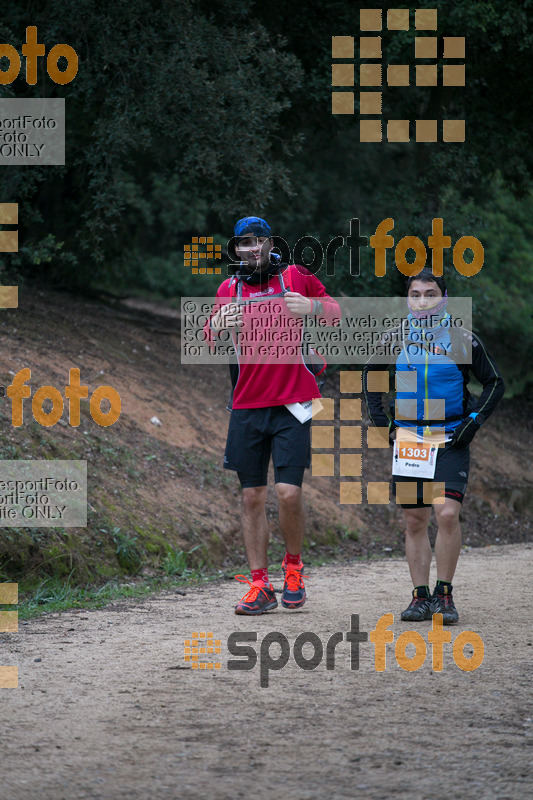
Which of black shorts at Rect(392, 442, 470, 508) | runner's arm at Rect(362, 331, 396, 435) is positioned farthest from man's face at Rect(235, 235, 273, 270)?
black shorts at Rect(392, 442, 470, 508)

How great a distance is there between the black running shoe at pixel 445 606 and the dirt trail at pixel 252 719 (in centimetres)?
9

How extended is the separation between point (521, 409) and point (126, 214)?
9398mm

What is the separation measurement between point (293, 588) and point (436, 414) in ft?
4.84

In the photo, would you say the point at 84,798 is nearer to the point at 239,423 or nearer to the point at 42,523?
the point at 239,423

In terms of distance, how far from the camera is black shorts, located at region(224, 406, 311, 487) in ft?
20.7

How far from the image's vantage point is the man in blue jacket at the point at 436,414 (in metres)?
6.09

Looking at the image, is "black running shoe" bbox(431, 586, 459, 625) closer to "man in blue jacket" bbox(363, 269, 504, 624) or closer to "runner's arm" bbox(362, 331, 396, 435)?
"man in blue jacket" bbox(363, 269, 504, 624)

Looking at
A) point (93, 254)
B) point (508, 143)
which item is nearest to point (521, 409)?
point (508, 143)

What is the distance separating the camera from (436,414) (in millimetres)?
6145

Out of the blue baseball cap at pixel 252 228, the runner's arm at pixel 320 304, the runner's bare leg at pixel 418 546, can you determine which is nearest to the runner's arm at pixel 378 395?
Result: the runner's arm at pixel 320 304

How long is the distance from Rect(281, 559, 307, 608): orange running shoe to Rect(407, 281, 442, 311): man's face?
1.83m

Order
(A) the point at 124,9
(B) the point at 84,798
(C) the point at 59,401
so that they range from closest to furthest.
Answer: (B) the point at 84,798 → (C) the point at 59,401 → (A) the point at 124,9

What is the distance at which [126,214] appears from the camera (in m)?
15.7

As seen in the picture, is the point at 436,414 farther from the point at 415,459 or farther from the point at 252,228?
the point at 252,228
